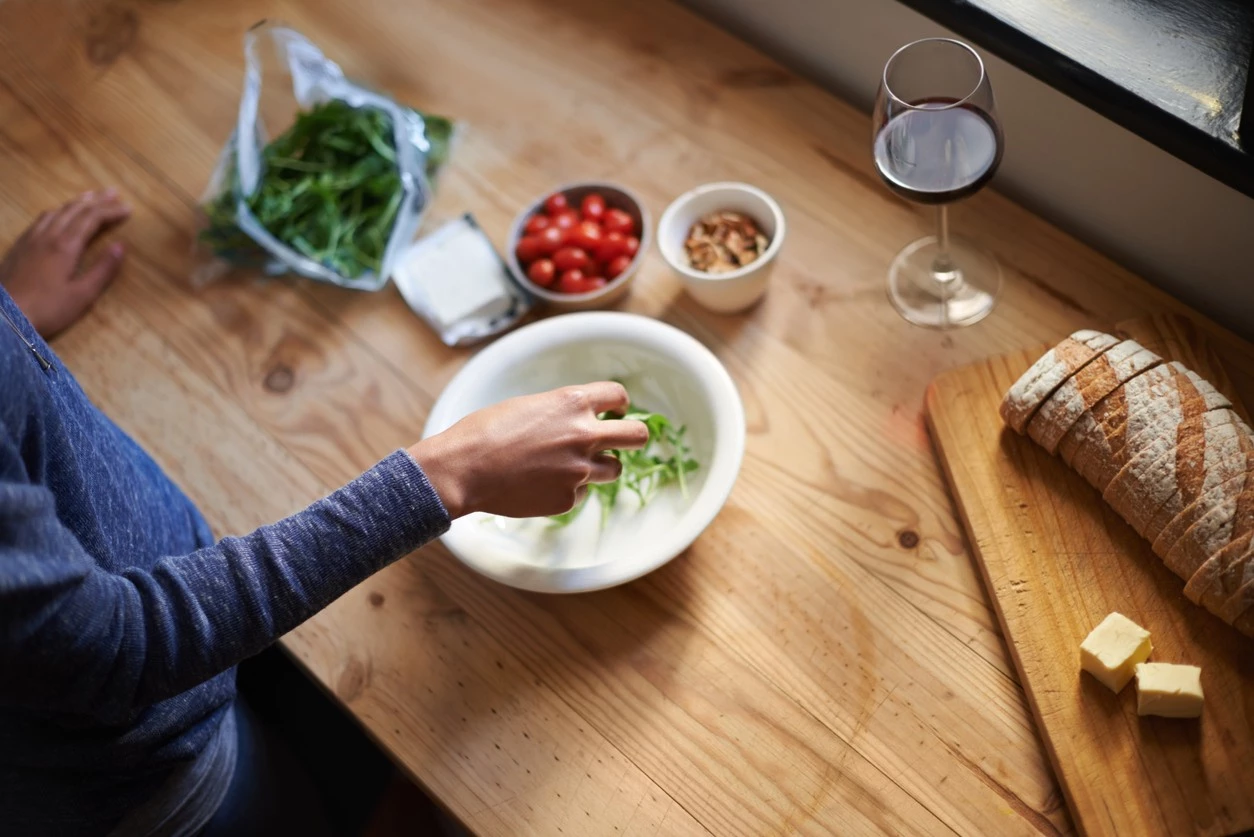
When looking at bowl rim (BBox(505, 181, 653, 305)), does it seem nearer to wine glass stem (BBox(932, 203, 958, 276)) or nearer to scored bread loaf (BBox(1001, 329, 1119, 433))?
wine glass stem (BBox(932, 203, 958, 276))

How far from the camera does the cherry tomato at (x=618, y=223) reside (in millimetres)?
1282

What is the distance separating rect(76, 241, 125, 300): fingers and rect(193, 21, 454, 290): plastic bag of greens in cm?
11

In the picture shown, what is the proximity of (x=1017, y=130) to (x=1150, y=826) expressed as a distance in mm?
737

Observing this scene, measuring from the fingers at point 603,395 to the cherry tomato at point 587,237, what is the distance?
29 centimetres

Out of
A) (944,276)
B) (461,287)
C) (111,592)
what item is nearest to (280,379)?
(461,287)

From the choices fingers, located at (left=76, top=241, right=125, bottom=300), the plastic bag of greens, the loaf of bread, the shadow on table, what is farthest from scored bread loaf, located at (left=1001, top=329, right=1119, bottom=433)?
fingers, located at (left=76, top=241, right=125, bottom=300)

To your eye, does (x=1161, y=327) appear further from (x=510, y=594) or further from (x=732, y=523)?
(x=510, y=594)

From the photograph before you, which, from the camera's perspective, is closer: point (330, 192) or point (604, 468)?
point (604, 468)

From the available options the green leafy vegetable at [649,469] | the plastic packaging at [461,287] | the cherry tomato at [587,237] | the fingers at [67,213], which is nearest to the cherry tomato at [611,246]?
the cherry tomato at [587,237]

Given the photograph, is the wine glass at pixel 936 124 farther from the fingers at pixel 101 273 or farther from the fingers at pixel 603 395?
the fingers at pixel 101 273

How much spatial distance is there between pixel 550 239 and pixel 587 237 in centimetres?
5

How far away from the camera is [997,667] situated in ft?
3.33

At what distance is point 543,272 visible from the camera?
4.17 feet

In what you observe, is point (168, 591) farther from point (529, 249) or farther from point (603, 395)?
point (529, 249)
